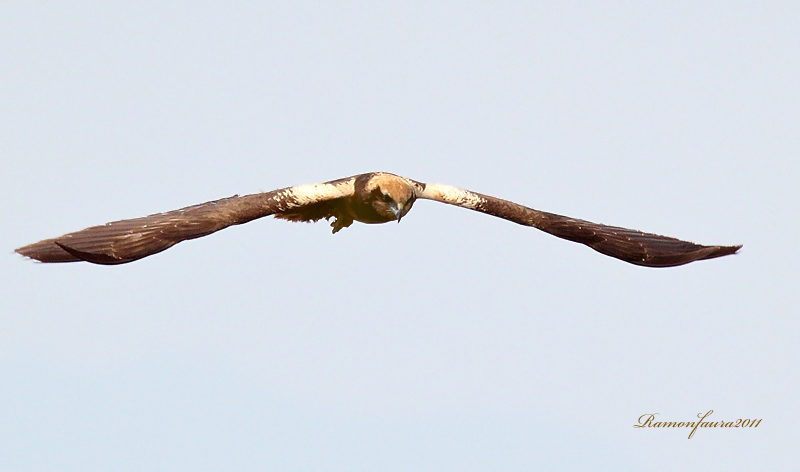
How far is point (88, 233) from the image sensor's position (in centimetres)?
1367

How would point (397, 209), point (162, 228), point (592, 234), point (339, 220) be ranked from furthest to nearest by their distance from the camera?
point (592, 234) < point (339, 220) < point (397, 209) < point (162, 228)

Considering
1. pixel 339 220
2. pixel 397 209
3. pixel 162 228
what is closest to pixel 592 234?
pixel 397 209

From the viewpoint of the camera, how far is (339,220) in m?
16.1

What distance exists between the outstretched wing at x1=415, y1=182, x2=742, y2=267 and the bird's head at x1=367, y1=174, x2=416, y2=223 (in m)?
0.69

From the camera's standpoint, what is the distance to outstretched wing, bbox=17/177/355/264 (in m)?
13.4

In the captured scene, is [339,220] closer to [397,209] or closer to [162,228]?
[397,209]

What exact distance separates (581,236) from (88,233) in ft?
23.1

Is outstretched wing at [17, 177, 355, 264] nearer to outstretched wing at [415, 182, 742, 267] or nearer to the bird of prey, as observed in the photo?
the bird of prey

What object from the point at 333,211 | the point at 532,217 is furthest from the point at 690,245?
the point at 333,211

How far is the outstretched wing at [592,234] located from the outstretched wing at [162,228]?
1948 millimetres

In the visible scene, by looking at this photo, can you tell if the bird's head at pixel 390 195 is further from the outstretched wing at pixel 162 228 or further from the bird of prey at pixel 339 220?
the outstretched wing at pixel 162 228

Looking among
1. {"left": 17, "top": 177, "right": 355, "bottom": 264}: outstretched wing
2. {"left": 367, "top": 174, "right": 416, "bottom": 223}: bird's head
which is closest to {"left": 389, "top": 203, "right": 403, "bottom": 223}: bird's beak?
{"left": 367, "top": 174, "right": 416, "bottom": 223}: bird's head

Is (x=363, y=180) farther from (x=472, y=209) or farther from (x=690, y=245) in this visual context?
(x=690, y=245)

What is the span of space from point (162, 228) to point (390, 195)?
3.05 m
